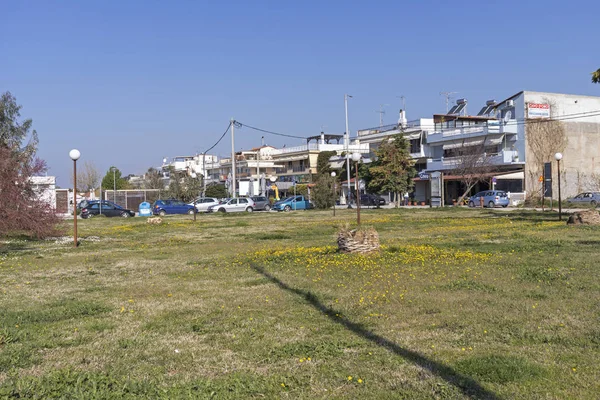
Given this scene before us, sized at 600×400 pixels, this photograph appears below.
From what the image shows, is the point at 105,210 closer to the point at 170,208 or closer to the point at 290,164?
the point at 170,208

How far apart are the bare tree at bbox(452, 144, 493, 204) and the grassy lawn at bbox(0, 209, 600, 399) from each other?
157 feet

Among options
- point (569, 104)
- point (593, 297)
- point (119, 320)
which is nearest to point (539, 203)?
point (569, 104)

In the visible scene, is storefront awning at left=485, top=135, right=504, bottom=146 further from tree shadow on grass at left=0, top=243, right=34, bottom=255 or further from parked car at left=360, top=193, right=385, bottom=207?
tree shadow on grass at left=0, top=243, right=34, bottom=255

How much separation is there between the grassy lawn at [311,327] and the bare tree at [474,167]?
47894 mm

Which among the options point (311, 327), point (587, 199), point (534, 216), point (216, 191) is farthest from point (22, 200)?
point (216, 191)

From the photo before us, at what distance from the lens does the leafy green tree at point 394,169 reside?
56.4 meters

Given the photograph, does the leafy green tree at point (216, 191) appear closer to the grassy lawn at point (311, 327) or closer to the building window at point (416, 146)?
the building window at point (416, 146)

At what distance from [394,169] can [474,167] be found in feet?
32.1

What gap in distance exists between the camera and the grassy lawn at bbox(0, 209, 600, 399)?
5121mm

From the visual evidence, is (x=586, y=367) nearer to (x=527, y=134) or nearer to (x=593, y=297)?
(x=593, y=297)

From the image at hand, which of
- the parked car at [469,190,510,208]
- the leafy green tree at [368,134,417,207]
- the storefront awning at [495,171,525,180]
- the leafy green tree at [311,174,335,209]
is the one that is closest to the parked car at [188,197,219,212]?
the leafy green tree at [311,174,335,209]

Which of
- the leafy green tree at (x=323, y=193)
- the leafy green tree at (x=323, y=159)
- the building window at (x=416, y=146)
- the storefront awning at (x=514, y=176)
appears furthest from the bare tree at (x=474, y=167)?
the leafy green tree at (x=323, y=159)

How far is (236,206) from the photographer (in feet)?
180

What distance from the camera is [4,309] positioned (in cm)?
890
